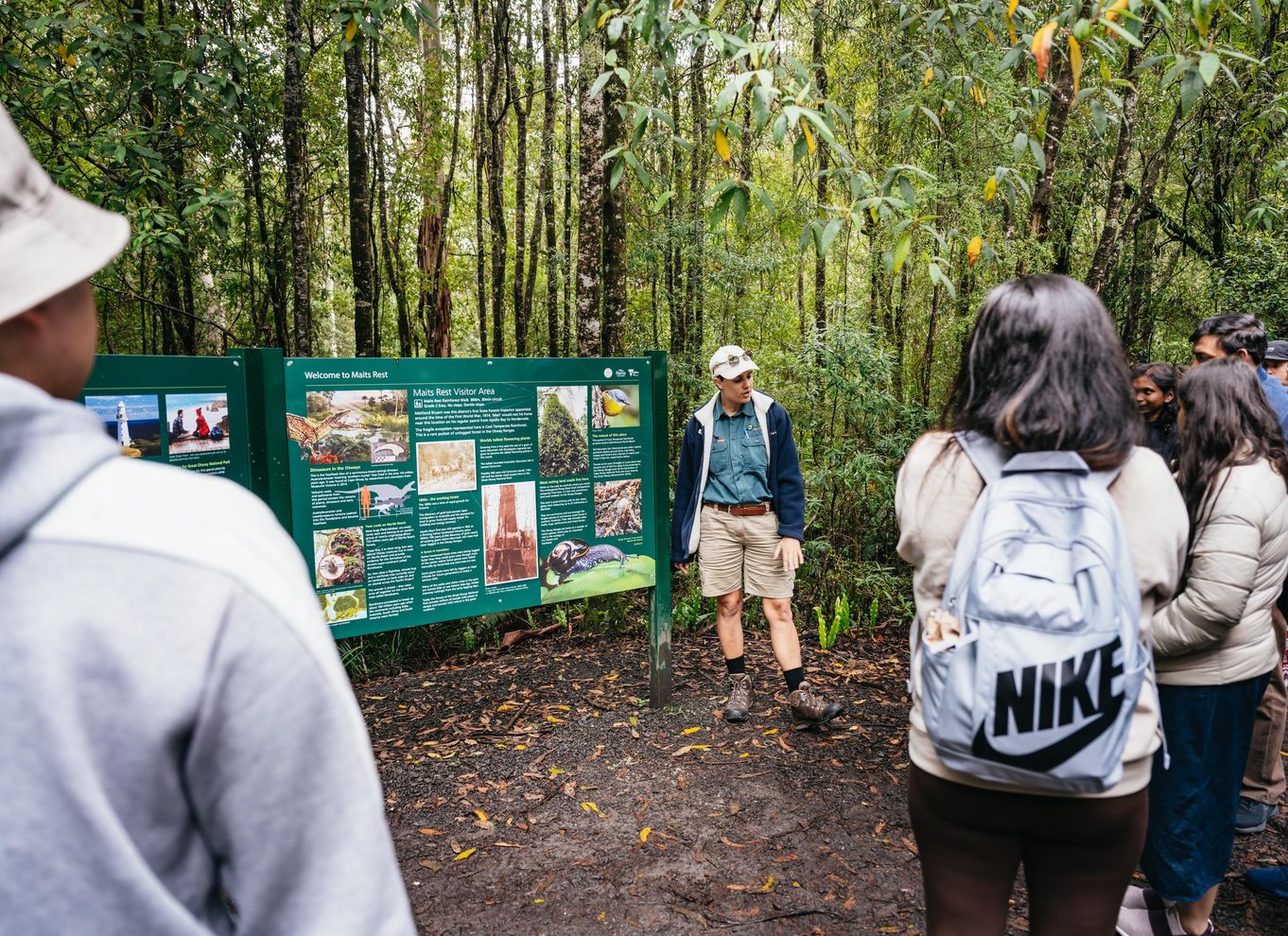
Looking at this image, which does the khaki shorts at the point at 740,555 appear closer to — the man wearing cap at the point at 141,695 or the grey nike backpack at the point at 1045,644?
the grey nike backpack at the point at 1045,644

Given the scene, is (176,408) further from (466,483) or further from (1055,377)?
(1055,377)

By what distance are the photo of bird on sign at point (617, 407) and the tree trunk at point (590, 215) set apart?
4.49ft

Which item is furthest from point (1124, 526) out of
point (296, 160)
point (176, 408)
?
point (296, 160)

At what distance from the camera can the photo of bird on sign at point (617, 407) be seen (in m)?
4.61

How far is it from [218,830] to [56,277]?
56 centimetres

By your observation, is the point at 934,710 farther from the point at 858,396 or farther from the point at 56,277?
the point at 858,396

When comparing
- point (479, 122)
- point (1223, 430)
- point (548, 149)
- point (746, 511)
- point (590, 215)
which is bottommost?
point (746, 511)

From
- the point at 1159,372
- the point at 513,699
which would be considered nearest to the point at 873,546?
the point at 1159,372

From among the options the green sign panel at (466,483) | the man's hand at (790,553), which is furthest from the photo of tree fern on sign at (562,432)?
the man's hand at (790,553)

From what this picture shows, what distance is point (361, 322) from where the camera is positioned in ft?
24.3

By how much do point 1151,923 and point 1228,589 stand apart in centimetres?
123

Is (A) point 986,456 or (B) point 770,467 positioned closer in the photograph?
(A) point 986,456

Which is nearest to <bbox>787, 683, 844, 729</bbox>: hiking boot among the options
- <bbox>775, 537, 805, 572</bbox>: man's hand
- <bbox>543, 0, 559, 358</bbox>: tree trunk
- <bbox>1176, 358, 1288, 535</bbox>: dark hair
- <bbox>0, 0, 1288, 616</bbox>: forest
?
<bbox>775, 537, 805, 572</bbox>: man's hand

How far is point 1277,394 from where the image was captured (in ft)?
11.9
